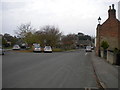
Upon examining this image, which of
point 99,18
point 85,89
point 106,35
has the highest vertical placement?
point 99,18

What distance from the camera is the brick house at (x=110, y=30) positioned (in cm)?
3447

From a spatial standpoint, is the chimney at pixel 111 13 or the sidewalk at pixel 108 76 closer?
the sidewalk at pixel 108 76

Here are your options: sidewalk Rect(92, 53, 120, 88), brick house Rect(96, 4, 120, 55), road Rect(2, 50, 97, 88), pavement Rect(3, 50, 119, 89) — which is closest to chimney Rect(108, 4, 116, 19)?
brick house Rect(96, 4, 120, 55)

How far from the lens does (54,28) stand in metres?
69.7

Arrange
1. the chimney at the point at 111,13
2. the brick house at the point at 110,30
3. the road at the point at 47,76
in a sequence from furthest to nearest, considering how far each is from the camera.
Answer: the chimney at the point at 111,13
the brick house at the point at 110,30
the road at the point at 47,76

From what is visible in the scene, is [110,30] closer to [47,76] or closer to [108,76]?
[108,76]

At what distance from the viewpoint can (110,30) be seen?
116ft

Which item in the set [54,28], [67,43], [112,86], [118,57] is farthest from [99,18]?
[67,43]

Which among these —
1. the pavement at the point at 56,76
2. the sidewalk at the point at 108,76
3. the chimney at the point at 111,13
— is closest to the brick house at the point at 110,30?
the chimney at the point at 111,13

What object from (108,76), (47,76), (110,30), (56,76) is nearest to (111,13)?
(110,30)

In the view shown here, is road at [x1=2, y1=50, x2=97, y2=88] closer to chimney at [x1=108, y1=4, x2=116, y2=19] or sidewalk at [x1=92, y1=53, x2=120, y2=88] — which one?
sidewalk at [x1=92, y1=53, x2=120, y2=88]

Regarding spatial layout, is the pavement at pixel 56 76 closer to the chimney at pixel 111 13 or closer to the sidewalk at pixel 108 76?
the sidewalk at pixel 108 76

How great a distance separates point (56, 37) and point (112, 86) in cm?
5487

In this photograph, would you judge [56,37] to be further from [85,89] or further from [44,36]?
[85,89]
